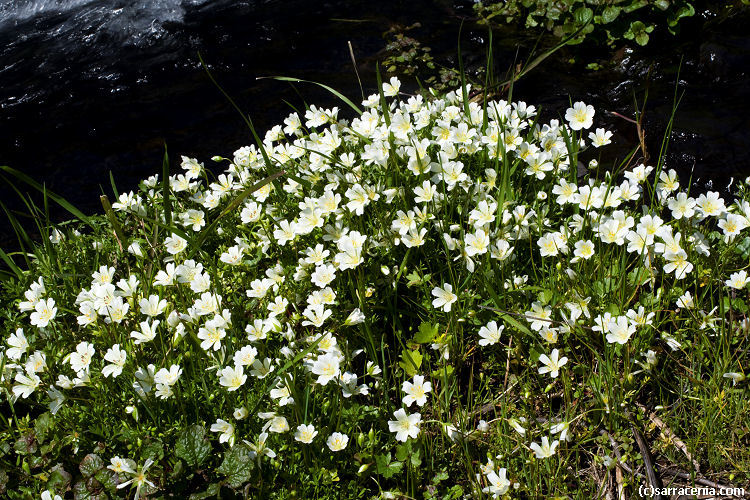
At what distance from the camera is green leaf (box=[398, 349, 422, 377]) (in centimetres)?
266

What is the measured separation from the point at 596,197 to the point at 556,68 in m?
2.96

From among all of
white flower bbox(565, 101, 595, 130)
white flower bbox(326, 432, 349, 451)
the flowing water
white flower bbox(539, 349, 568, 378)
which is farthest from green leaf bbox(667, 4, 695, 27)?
white flower bbox(326, 432, 349, 451)

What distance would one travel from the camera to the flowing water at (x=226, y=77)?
4.76 meters

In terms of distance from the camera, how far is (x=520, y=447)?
233 centimetres

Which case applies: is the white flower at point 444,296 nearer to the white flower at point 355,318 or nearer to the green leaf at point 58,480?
the white flower at point 355,318

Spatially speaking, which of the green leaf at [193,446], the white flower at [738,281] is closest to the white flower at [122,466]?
the green leaf at [193,446]

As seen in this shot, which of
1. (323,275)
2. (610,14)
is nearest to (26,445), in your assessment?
(323,275)

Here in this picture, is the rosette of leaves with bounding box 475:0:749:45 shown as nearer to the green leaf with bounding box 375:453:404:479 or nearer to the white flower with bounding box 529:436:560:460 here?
the white flower with bounding box 529:436:560:460

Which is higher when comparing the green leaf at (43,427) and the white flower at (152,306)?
the white flower at (152,306)

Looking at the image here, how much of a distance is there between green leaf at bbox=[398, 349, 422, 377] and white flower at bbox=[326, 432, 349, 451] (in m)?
0.43

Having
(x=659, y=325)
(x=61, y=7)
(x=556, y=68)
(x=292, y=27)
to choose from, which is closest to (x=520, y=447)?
(x=659, y=325)

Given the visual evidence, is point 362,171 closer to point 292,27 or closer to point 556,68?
point 556,68

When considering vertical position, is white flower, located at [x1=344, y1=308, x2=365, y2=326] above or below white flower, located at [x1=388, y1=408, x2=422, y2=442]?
above

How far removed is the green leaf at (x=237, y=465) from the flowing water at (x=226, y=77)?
290 cm
